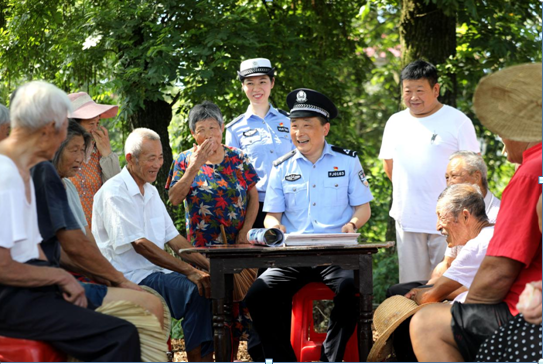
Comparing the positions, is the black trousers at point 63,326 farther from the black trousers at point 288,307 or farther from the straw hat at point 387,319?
the black trousers at point 288,307

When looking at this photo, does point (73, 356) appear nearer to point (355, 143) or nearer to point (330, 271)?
point (330, 271)

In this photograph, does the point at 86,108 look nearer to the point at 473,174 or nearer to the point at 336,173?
the point at 336,173

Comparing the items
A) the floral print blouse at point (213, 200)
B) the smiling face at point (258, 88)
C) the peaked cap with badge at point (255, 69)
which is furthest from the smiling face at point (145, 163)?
the peaked cap with badge at point (255, 69)

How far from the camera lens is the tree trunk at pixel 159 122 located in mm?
7852

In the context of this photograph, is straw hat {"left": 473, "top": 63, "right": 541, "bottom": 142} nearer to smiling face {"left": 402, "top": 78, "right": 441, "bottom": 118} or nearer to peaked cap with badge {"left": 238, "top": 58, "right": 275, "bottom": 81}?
smiling face {"left": 402, "top": 78, "right": 441, "bottom": 118}

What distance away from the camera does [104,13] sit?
24.1 feet

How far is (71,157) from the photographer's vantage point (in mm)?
4062

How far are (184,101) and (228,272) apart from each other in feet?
12.5

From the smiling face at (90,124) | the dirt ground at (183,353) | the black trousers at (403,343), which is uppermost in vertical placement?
the smiling face at (90,124)

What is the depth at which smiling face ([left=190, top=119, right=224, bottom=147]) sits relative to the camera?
213 inches

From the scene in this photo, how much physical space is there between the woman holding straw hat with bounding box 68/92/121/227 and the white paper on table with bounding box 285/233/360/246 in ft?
5.23

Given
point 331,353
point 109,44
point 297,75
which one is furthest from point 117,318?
point 297,75

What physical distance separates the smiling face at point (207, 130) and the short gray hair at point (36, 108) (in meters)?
2.30

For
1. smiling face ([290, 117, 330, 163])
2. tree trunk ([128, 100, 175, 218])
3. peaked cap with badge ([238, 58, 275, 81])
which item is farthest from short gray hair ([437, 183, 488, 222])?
tree trunk ([128, 100, 175, 218])
